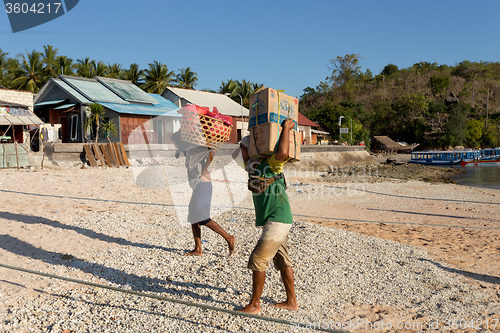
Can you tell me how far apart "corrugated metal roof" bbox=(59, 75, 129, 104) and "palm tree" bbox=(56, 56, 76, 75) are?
15.4m

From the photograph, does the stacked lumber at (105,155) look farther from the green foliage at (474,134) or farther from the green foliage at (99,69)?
the green foliage at (474,134)

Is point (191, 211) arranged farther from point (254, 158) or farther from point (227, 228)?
point (227, 228)

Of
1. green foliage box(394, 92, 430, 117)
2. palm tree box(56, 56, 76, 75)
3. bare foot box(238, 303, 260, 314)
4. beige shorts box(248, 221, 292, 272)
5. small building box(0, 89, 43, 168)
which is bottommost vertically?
bare foot box(238, 303, 260, 314)

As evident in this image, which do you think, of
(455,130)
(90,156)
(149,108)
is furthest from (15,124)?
(455,130)

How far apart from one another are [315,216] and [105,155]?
12.6m

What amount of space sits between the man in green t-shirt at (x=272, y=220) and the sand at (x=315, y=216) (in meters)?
1.31

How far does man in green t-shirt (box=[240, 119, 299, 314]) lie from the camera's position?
321 centimetres

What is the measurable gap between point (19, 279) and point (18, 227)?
89.0 inches

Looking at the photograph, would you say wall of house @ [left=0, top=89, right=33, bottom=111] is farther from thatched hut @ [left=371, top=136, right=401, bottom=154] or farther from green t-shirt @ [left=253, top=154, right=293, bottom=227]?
thatched hut @ [left=371, top=136, right=401, bottom=154]

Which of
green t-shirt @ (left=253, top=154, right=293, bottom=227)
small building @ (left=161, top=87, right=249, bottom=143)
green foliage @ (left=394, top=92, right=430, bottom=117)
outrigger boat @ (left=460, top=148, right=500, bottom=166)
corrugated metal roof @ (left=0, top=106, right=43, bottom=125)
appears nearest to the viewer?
green t-shirt @ (left=253, top=154, right=293, bottom=227)

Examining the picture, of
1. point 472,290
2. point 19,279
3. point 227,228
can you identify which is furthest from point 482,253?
point 19,279

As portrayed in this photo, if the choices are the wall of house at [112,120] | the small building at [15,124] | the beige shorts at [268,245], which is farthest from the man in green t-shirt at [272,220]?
the wall of house at [112,120]

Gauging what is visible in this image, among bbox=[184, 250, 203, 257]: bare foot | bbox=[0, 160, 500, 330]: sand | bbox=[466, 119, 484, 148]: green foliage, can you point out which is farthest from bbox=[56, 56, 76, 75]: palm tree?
bbox=[466, 119, 484, 148]: green foliage

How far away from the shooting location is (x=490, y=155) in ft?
132
